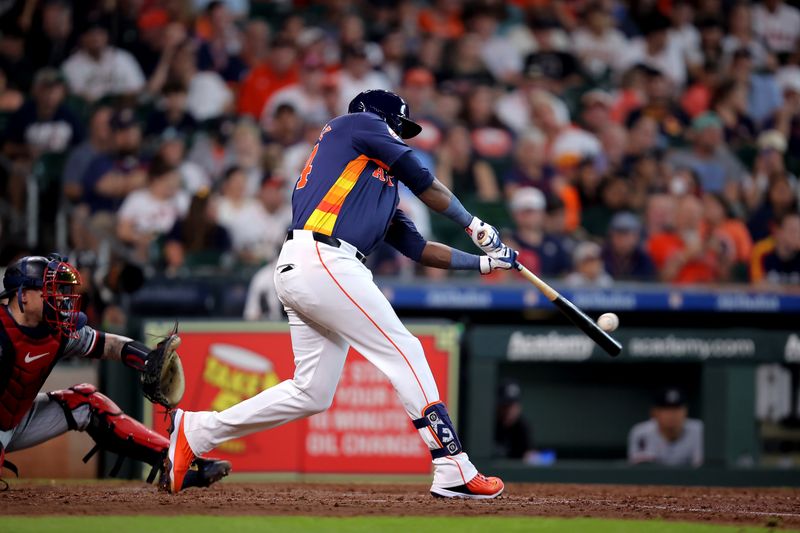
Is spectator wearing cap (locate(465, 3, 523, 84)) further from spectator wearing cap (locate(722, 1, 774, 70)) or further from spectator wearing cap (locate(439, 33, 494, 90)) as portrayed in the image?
spectator wearing cap (locate(722, 1, 774, 70))

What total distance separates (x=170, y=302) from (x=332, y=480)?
5.95ft

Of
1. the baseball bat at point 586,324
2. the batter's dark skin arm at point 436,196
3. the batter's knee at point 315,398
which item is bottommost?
the batter's knee at point 315,398

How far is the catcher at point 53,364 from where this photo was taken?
17.7ft

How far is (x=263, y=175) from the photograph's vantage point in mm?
10516

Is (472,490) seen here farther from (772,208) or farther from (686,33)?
(686,33)

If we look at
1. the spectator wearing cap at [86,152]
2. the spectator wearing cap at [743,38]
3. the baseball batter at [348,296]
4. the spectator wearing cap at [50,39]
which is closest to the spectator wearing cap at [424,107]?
the spectator wearing cap at [86,152]

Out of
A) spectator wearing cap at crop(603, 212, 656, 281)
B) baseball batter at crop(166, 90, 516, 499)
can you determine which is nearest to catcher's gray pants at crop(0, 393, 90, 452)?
baseball batter at crop(166, 90, 516, 499)

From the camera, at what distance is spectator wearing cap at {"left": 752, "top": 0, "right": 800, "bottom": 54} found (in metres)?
14.0

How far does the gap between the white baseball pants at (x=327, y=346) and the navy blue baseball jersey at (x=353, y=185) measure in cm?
9

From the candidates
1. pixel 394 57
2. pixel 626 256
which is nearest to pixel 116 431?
pixel 626 256

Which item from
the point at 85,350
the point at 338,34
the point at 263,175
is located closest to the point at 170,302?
the point at 263,175

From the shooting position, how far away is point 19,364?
5395mm

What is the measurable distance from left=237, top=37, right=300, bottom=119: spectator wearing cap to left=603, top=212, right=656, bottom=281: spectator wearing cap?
3.58 meters

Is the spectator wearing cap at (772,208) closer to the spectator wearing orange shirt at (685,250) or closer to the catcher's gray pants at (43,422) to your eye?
the spectator wearing orange shirt at (685,250)
